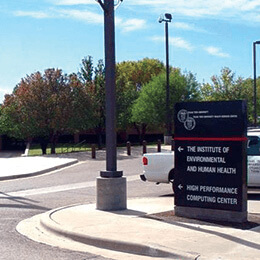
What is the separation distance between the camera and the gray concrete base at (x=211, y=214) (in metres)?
10.2

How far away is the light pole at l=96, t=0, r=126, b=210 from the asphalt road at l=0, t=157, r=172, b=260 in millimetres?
1828

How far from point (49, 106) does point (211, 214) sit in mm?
26482

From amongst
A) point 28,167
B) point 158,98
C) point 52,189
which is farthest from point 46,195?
point 158,98

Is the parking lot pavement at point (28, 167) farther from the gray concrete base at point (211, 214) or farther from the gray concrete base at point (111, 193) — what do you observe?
the gray concrete base at point (211, 214)

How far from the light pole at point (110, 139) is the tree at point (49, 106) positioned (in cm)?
2380

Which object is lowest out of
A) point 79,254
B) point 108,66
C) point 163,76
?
point 79,254

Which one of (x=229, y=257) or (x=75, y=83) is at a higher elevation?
(x=75, y=83)

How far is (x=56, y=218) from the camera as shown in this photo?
11.0m

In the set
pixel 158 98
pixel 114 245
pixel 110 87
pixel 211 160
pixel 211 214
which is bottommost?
pixel 114 245

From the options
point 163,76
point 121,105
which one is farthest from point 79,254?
point 163,76

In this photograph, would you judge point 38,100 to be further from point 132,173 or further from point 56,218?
point 56,218

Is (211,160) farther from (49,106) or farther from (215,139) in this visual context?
(49,106)

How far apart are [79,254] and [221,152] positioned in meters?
3.50

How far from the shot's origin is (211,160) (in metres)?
10.5
